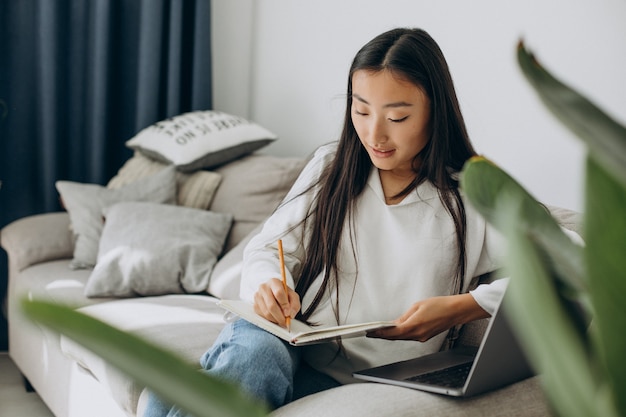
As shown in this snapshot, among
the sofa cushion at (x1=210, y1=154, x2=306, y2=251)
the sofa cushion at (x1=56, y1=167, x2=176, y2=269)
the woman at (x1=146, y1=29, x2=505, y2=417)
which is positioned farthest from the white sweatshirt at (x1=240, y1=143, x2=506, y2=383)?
the sofa cushion at (x1=56, y1=167, x2=176, y2=269)

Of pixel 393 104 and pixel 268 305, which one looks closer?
pixel 268 305

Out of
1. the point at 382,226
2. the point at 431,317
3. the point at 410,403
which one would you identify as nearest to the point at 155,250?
the point at 382,226

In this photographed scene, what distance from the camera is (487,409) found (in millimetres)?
1117

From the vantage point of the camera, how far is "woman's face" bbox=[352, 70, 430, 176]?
1409 millimetres

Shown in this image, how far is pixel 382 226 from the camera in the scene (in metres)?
1.50

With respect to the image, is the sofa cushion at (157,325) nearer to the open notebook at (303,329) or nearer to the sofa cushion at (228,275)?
the sofa cushion at (228,275)

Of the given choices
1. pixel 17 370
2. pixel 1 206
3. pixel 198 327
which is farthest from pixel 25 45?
pixel 198 327

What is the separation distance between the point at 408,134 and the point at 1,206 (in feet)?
6.23

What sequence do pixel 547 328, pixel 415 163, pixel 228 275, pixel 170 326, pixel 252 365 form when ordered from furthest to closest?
pixel 228 275
pixel 170 326
pixel 415 163
pixel 252 365
pixel 547 328

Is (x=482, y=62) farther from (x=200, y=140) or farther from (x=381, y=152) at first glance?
(x=200, y=140)

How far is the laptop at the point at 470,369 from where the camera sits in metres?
1.05

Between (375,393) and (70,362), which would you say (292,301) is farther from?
(70,362)

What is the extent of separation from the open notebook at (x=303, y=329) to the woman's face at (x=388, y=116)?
35 centimetres

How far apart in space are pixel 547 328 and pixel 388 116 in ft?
3.82
